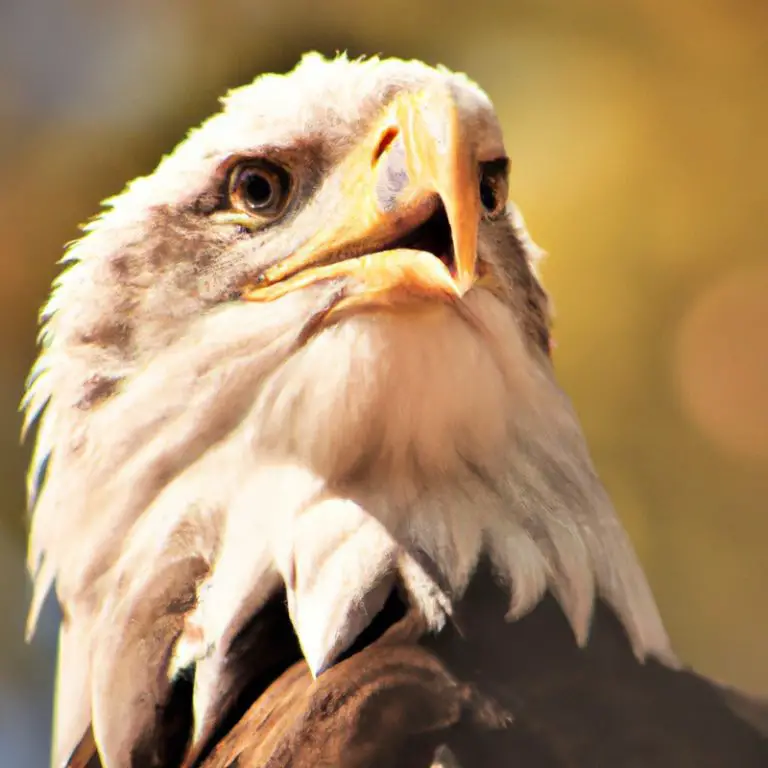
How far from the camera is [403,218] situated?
3.15 feet

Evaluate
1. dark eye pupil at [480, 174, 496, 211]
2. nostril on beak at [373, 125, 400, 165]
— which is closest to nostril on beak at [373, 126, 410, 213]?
nostril on beak at [373, 125, 400, 165]

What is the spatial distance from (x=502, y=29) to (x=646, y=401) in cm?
41

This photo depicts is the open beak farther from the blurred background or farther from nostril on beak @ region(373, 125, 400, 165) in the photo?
the blurred background

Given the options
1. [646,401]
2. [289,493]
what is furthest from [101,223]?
[646,401]

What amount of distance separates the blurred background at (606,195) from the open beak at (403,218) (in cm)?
18

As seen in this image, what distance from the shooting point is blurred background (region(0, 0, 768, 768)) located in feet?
3.67

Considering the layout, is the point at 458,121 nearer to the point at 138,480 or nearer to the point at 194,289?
the point at 194,289

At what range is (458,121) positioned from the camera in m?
0.96

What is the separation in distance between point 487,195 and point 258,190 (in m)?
0.21

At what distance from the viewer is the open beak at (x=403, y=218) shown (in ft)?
3.08

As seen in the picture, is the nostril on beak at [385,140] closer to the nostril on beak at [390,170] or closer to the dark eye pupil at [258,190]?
the nostril on beak at [390,170]

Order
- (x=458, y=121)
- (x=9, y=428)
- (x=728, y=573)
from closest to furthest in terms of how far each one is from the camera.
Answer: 1. (x=458, y=121)
2. (x=728, y=573)
3. (x=9, y=428)

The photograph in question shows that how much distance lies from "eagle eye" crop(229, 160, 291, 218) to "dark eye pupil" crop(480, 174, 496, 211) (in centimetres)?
18

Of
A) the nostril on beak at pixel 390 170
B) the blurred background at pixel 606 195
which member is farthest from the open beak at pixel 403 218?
the blurred background at pixel 606 195
